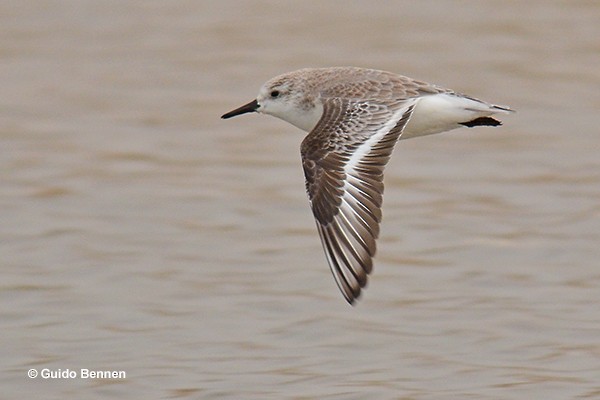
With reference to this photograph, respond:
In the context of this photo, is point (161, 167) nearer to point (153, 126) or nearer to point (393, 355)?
point (153, 126)

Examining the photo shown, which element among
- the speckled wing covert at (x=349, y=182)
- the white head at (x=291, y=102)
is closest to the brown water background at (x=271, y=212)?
the speckled wing covert at (x=349, y=182)

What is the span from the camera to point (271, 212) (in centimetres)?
955

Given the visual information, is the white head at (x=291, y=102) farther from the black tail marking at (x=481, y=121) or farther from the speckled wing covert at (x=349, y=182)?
the black tail marking at (x=481, y=121)

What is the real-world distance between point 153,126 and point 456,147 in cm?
201

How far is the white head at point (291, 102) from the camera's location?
25.1ft

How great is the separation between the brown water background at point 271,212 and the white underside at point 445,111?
1.11 m

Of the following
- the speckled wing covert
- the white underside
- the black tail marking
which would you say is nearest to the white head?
the speckled wing covert

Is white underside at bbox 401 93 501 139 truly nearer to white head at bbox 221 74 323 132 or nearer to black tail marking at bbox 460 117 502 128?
black tail marking at bbox 460 117 502 128

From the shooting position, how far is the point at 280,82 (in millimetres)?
7840

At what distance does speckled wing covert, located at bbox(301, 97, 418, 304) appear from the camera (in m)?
6.68

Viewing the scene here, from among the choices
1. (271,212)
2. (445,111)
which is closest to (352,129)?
→ (445,111)

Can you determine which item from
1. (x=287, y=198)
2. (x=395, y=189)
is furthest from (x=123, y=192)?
(x=395, y=189)

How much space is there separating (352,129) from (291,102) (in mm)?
647

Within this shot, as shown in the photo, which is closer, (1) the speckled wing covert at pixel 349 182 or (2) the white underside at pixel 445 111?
(1) the speckled wing covert at pixel 349 182
